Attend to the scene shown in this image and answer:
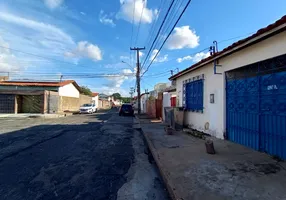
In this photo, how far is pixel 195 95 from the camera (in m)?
11.6

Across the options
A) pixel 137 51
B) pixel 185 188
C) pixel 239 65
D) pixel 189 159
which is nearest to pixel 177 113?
pixel 239 65

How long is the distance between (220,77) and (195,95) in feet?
9.47

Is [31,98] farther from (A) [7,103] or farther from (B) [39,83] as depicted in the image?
(B) [39,83]

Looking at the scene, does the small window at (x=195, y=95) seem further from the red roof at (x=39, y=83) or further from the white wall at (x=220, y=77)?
the red roof at (x=39, y=83)

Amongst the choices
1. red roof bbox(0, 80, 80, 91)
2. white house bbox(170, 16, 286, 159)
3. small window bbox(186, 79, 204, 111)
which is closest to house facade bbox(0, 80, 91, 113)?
red roof bbox(0, 80, 80, 91)

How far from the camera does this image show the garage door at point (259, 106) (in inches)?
229

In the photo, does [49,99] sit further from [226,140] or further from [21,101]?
[226,140]

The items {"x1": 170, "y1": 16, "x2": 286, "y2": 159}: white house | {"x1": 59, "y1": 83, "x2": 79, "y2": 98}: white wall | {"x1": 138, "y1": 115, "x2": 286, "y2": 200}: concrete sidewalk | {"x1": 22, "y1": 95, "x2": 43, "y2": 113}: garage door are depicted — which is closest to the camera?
{"x1": 138, "y1": 115, "x2": 286, "y2": 200}: concrete sidewalk

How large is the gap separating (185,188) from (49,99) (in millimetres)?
30535

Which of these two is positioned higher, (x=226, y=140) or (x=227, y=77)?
(x=227, y=77)

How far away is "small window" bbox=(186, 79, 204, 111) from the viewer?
1082cm

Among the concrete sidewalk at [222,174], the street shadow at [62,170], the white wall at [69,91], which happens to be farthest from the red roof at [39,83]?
the concrete sidewalk at [222,174]

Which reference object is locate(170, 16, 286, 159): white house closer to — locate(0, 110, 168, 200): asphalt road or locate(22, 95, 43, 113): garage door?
locate(0, 110, 168, 200): asphalt road

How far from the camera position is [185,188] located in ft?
13.3
